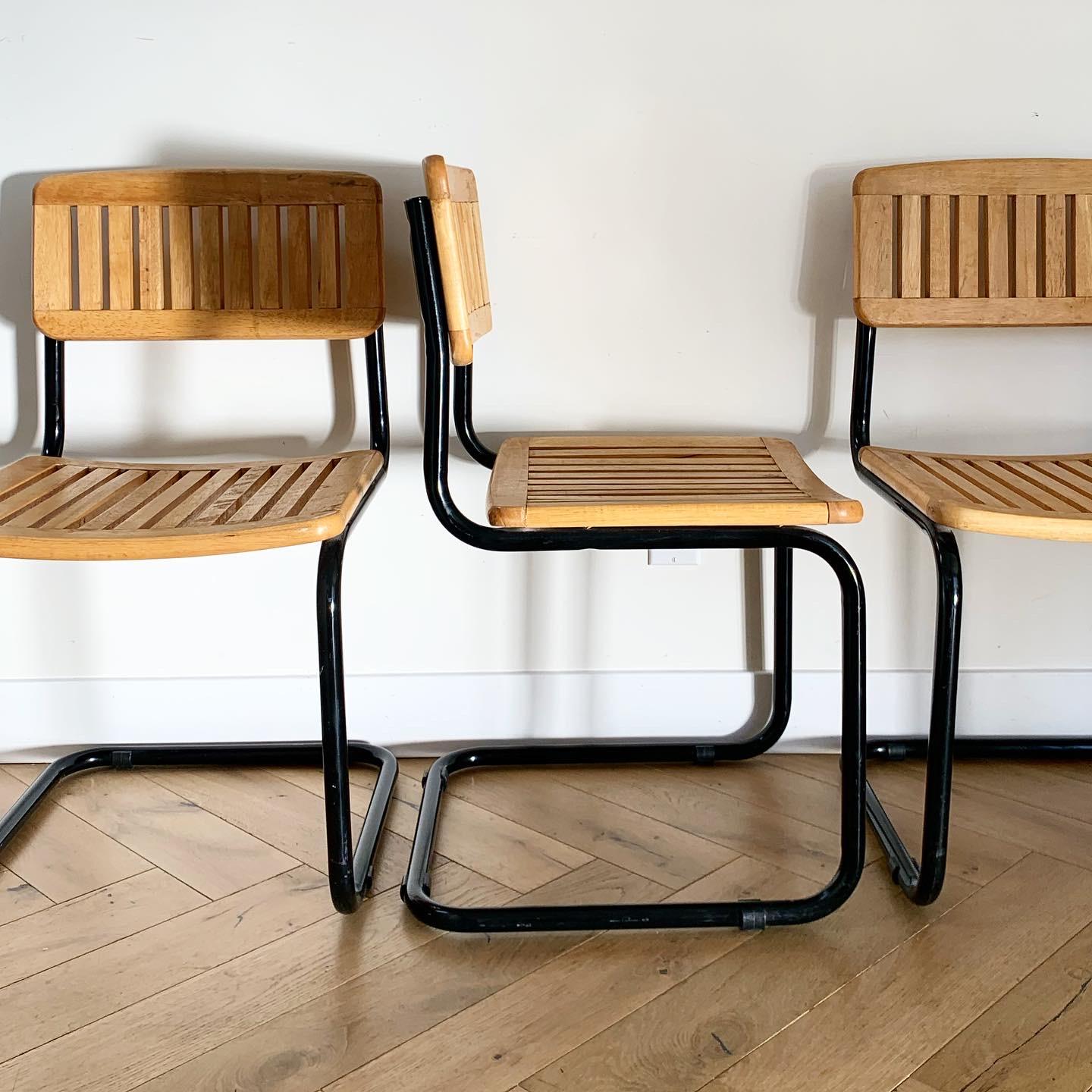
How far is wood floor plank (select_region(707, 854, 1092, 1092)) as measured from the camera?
967mm

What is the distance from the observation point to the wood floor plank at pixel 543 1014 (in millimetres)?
969

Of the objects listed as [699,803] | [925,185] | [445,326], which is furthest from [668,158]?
[699,803]

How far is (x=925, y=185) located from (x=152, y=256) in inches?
35.9

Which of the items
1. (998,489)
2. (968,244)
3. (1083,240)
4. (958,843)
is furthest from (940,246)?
(958,843)

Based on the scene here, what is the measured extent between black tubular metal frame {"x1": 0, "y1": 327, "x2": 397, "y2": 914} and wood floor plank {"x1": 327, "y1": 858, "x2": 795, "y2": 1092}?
0.22 metres

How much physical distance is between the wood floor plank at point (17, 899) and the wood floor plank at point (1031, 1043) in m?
0.87

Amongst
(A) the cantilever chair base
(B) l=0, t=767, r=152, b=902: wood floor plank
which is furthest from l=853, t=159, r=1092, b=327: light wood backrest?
(B) l=0, t=767, r=152, b=902: wood floor plank

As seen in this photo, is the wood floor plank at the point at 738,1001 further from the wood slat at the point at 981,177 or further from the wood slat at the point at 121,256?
the wood slat at the point at 121,256

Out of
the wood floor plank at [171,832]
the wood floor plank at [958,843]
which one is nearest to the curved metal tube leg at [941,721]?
the wood floor plank at [958,843]

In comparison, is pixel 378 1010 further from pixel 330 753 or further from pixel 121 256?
pixel 121 256

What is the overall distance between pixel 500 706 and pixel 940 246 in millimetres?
800

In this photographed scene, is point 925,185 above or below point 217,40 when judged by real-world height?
below

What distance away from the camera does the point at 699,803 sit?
1466mm

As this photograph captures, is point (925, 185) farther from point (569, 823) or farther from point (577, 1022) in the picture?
point (577, 1022)
